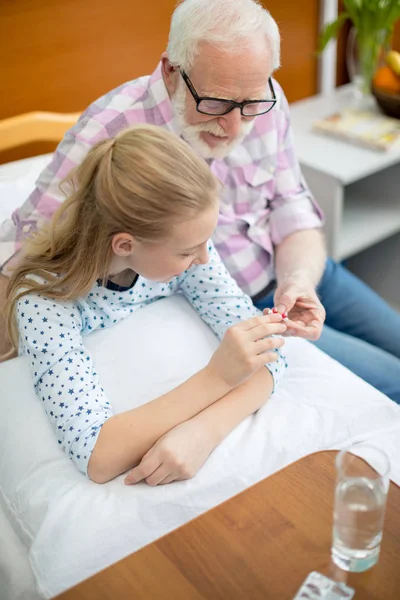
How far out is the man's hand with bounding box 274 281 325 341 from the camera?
127 centimetres

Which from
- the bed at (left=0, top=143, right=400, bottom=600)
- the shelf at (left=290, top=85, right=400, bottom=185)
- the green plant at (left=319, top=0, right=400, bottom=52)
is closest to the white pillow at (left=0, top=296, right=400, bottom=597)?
the bed at (left=0, top=143, right=400, bottom=600)

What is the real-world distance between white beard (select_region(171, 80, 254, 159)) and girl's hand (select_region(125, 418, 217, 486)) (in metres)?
0.59

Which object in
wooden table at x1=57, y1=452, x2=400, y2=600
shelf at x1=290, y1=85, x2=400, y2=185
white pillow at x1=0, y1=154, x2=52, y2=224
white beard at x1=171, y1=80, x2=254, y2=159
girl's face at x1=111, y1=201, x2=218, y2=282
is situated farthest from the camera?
shelf at x1=290, y1=85, x2=400, y2=185

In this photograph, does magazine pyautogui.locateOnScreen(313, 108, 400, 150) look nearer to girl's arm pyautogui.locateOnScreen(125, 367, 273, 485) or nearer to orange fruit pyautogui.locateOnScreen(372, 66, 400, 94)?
orange fruit pyautogui.locateOnScreen(372, 66, 400, 94)

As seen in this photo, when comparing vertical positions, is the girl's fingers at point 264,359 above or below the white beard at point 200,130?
below

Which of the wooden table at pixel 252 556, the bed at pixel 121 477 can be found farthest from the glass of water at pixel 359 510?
the bed at pixel 121 477

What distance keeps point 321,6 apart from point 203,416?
1708 millimetres

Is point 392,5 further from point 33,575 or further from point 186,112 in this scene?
point 33,575

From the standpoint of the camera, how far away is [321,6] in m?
2.34

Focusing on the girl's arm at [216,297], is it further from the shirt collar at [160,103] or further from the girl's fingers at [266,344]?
the shirt collar at [160,103]

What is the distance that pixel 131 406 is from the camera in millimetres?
1191

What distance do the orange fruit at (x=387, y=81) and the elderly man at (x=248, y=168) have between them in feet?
2.36

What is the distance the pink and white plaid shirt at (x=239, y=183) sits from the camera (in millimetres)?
1438

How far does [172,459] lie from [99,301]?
348 mm
